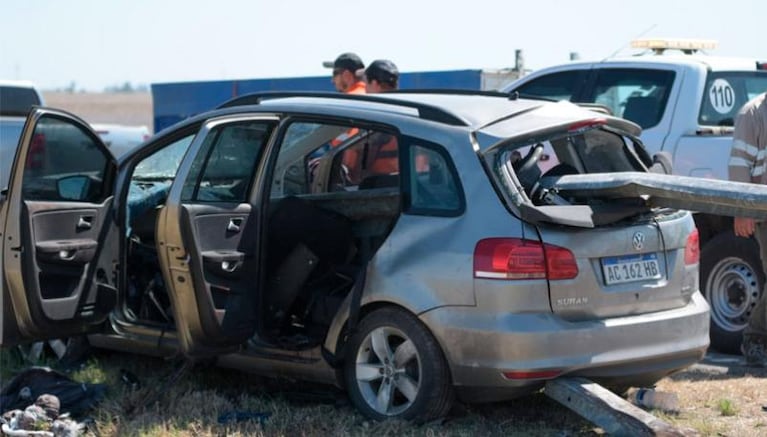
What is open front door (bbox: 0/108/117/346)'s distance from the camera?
6.40 metres

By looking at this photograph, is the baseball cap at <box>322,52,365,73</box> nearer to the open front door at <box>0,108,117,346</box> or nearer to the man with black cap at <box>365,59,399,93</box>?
the man with black cap at <box>365,59,399,93</box>

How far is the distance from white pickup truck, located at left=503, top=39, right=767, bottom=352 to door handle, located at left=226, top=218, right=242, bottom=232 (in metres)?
3.63

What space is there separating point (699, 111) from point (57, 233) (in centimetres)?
467

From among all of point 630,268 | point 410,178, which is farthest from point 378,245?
point 630,268

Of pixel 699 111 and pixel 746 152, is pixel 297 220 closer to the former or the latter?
pixel 746 152

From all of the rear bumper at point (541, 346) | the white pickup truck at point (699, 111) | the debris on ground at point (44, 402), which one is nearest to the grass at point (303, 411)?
the debris on ground at point (44, 402)

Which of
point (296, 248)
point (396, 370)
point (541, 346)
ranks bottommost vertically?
point (396, 370)

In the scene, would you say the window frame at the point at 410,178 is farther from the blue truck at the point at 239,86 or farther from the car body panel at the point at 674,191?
the blue truck at the point at 239,86

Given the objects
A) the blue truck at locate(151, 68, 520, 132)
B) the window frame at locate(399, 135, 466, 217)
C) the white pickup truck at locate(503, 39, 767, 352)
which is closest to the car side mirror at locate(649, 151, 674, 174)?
the window frame at locate(399, 135, 466, 217)

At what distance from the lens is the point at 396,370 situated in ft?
19.6

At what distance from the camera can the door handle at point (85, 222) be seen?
6.68 m

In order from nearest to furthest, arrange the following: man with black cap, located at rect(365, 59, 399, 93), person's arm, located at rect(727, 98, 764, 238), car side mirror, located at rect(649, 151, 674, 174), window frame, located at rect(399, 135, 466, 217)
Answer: window frame, located at rect(399, 135, 466, 217)
car side mirror, located at rect(649, 151, 674, 174)
person's arm, located at rect(727, 98, 764, 238)
man with black cap, located at rect(365, 59, 399, 93)

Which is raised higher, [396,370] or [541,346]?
[541,346]

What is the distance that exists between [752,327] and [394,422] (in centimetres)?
290
